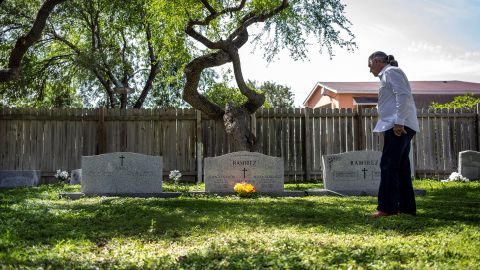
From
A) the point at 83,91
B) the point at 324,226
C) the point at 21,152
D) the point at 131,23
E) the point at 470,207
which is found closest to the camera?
the point at 324,226

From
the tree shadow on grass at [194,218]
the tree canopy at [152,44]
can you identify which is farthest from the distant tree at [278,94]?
the tree shadow on grass at [194,218]

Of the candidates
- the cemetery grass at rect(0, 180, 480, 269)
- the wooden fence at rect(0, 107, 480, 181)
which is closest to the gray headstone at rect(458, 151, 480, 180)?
the wooden fence at rect(0, 107, 480, 181)

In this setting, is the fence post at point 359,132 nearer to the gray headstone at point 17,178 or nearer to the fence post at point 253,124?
the fence post at point 253,124

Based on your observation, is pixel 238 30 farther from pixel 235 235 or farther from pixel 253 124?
pixel 235 235

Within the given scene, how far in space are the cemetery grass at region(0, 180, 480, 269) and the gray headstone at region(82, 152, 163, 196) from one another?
6.10 feet

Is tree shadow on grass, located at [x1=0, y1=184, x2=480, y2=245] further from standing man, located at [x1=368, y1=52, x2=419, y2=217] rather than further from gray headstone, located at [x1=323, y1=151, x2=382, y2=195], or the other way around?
gray headstone, located at [x1=323, y1=151, x2=382, y2=195]

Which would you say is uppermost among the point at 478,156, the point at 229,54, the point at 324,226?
the point at 229,54

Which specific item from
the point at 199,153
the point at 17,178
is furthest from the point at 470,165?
the point at 17,178

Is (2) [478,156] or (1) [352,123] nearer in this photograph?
(2) [478,156]

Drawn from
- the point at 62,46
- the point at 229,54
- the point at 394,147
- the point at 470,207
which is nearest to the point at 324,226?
the point at 394,147

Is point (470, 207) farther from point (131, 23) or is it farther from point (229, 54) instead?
point (131, 23)

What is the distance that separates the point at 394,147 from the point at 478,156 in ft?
29.8

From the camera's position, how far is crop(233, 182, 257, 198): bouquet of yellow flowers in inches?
385

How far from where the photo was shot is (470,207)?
745 centimetres
